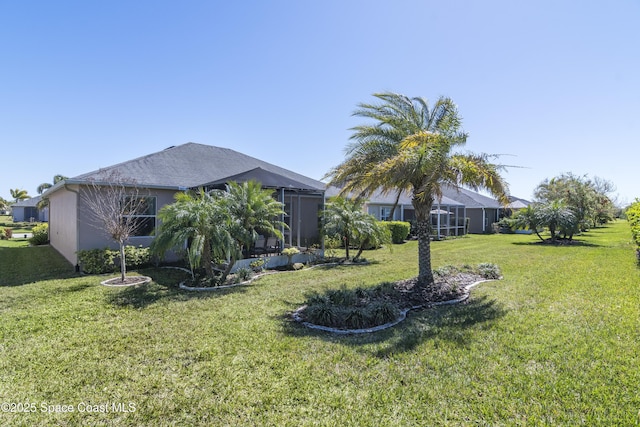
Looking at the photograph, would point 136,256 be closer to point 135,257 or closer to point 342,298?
point 135,257

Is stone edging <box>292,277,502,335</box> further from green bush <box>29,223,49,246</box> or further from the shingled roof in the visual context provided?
green bush <box>29,223,49,246</box>

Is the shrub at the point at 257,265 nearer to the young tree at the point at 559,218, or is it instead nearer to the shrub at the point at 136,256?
the shrub at the point at 136,256

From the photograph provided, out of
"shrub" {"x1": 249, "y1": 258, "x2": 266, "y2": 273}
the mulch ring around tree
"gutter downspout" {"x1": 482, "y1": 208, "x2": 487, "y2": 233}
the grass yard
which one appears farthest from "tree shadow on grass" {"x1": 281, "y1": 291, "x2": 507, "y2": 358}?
"gutter downspout" {"x1": 482, "y1": 208, "x2": 487, "y2": 233}

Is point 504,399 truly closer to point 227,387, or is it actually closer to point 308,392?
point 308,392

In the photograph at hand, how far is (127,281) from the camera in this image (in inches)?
381

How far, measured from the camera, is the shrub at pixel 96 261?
36.1 feet

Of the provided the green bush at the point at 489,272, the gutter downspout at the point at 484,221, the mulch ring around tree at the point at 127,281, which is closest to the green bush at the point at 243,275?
the mulch ring around tree at the point at 127,281

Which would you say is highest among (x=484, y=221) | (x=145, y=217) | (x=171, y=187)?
(x=171, y=187)

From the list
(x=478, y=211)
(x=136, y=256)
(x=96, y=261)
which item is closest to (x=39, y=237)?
(x=96, y=261)

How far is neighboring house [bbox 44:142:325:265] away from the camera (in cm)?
1165

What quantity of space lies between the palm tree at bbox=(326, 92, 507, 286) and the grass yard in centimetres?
294

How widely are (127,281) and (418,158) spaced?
906cm

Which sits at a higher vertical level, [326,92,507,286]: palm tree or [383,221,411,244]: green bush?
[326,92,507,286]: palm tree

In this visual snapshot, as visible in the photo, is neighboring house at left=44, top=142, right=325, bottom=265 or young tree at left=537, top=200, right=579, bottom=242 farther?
young tree at left=537, top=200, right=579, bottom=242
